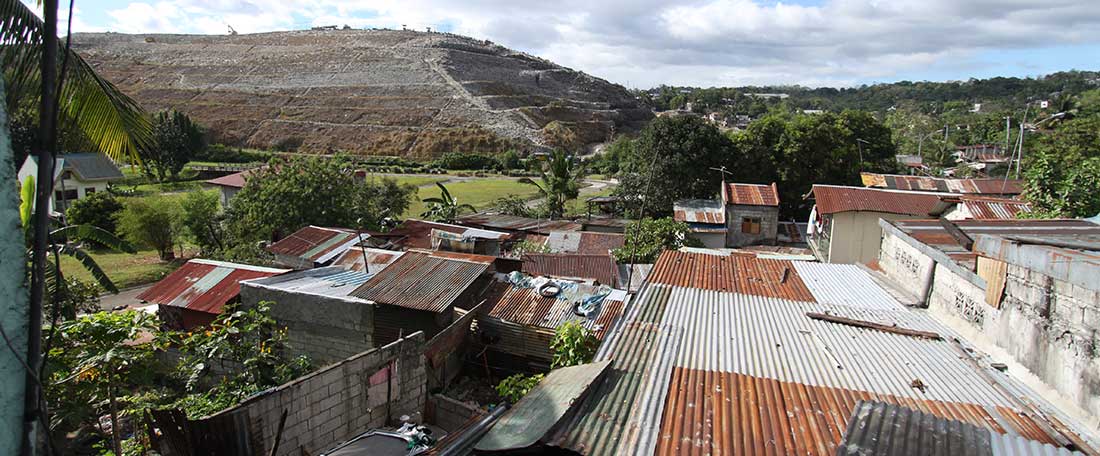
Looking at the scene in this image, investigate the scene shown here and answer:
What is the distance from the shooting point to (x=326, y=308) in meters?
11.1

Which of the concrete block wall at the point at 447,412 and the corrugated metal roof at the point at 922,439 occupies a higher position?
the corrugated metal roof at the point at 922,439

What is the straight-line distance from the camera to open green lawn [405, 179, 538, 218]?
3681 cm

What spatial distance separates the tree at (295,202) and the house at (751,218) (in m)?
14.6

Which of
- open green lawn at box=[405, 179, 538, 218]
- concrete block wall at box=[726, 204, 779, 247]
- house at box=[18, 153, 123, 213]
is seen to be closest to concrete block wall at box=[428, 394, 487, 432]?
concrete block wall at box=[726, 204, 779, 247]

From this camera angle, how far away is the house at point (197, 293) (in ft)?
41.7

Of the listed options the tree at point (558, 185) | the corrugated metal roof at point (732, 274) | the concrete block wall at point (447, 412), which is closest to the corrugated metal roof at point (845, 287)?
the corrugated metal roof at point (732, 274)

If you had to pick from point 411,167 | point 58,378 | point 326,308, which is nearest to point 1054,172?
point 326,308

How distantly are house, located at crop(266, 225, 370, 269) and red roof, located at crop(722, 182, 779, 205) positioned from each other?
15.7 meters

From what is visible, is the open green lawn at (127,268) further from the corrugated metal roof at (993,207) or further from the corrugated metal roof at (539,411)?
the corrugated metal roof at (993,207)

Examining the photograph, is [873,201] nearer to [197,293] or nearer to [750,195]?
[750,195]

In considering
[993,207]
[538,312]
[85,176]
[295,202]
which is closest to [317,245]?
[295,202]

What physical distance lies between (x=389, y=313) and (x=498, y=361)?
83.3 inches

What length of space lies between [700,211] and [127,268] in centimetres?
2252

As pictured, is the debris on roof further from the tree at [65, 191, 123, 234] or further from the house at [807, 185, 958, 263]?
the tree at [65, 191, 123, 234]
